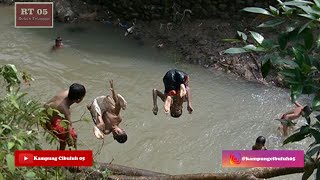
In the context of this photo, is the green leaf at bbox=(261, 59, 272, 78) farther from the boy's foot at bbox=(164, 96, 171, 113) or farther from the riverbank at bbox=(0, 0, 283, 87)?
the riverbank at bbox=(0, 0, 283, 87)

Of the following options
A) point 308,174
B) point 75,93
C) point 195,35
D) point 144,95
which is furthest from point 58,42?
point 308,174

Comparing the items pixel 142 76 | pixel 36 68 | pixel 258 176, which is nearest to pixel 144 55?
pixel 142 76

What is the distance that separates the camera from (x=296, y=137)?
2123 mm

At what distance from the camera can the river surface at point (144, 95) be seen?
6.71 m

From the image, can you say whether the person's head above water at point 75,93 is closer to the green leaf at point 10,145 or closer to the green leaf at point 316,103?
the green leaf at point 10,145

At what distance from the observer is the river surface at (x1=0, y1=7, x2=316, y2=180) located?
22.0 ft

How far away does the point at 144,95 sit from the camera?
8.40m

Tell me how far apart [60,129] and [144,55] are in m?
5.40

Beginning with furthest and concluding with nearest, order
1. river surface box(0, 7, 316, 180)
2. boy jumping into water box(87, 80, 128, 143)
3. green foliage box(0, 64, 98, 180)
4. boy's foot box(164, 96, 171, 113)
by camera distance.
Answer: river surface box(0, 7, 316, 180)
boy's foot box(164, 96, 171, 113)
boy jumping into water box(87, 80, 128, 143)
green foliage box(0, 64, 98, 180)

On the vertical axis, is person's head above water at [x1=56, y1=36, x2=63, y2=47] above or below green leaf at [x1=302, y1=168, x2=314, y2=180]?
below

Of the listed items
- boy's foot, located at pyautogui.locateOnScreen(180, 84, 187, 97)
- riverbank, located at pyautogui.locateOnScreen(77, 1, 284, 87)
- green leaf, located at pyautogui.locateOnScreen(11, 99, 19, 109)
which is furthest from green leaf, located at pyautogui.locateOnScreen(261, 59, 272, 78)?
riverbank, located at pyautogui.locateOnScreen(77, 1, 284, 87)

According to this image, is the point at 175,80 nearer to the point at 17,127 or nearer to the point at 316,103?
the point at 17,127

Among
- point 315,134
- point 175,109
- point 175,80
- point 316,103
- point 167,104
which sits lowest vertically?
point 175,109

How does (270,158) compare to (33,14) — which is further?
(33,14)
